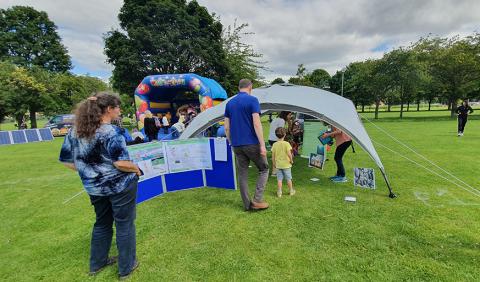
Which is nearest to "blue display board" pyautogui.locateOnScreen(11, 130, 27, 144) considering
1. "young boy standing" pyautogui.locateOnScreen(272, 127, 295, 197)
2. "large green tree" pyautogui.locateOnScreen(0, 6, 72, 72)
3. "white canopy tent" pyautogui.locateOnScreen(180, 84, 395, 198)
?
"white canopy tent" pyautogui.locateOnScreen(180, 84, 395, 198)

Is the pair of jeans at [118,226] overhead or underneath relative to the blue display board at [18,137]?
underneath

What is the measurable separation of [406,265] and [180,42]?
22881 millimetres

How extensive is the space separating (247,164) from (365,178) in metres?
2.70

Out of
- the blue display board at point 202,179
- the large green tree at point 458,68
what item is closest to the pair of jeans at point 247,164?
the blue display board at point 202,179

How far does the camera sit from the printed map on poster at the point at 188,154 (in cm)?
508

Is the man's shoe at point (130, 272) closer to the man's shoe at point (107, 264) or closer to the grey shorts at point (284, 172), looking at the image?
the man's shoe at point (107, 264)

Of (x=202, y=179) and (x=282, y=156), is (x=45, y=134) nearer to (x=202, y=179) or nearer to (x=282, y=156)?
(x=202, y=179)

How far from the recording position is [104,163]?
2.41 meters

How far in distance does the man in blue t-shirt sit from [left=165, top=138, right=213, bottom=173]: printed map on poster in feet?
3.94

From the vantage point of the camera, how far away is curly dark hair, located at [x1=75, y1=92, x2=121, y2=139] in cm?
230

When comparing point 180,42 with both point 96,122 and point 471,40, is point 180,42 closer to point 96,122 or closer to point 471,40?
point 96,122

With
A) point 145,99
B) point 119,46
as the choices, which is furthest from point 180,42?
point 145,99

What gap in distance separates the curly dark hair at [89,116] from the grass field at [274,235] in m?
1.62

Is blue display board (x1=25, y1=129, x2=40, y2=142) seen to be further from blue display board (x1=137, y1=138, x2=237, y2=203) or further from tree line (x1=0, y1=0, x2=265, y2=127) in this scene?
blue display board (x1=137, y1=138, x2=237, y2=203)
